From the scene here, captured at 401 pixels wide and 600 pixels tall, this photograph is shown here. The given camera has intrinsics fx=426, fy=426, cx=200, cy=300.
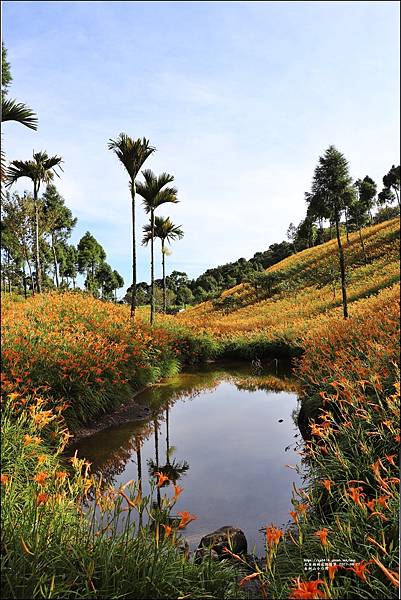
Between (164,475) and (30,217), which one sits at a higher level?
(30,217)

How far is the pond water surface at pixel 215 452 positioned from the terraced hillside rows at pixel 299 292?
11.6ft

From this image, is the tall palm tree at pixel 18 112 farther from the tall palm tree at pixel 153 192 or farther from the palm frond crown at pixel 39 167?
the tall palm tree at pixel 153 192

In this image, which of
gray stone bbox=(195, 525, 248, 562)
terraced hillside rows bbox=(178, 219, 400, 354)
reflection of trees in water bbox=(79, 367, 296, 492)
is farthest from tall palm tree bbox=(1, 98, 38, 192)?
terraced hillside rows bbox=(178, 219, 400, 354)

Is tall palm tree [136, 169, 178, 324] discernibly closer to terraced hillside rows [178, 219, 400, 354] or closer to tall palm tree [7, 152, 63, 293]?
terraced hillside rows [178, 219, 400, 354]

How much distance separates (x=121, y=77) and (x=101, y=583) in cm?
207

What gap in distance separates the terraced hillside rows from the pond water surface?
11.6ft

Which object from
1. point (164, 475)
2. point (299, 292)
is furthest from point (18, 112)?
point (299, 292)

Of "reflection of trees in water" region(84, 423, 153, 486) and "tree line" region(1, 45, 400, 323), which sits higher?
"tree line" region(1, 45, 400, 323)

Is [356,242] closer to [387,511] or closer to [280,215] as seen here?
[280,215]

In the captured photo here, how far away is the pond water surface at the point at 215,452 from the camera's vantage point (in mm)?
2746

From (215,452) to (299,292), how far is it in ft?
26.9

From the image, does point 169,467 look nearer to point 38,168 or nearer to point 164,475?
point 164,475

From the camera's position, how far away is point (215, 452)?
12.5 ft

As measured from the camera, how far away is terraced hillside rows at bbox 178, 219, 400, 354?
33.6 feet
